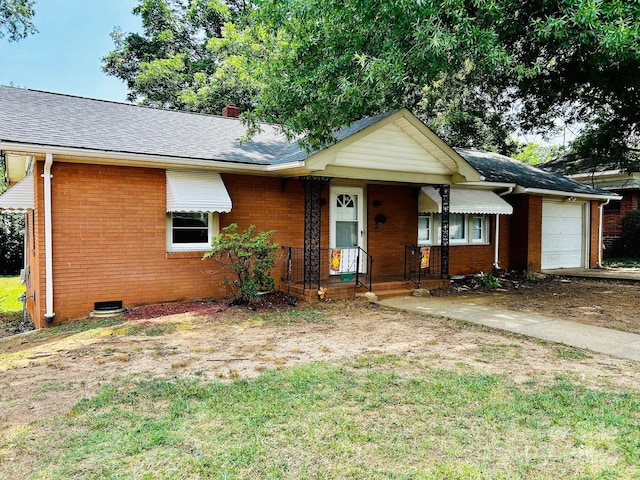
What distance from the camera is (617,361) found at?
18.1 feet

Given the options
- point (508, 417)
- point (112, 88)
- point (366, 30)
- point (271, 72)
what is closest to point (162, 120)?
point (271, 72)

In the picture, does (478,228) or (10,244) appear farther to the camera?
(10,244)

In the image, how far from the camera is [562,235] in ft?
54.2

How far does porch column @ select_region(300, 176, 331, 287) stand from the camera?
10016mm

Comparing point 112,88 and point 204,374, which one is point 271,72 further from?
point 112,88

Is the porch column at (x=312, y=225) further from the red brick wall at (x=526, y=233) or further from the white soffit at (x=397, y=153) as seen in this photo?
the red brick wall at (x=526, y=233)

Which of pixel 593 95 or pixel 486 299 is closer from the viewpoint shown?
pixel 486 299

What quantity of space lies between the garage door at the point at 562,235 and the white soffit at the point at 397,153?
689 centimetres

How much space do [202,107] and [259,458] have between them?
22.3 m

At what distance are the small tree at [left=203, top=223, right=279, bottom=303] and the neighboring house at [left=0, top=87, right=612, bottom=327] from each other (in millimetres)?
631

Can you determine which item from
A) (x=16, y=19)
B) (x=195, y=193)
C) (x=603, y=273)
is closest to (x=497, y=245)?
→ (x=603, y=273)

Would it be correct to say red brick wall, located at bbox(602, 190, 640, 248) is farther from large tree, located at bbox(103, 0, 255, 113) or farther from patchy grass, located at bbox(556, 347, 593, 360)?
large tree, located at bbox(103, 0, 255, 113)

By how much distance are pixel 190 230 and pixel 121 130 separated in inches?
102

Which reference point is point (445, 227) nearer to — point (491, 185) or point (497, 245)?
point (491, 185)
